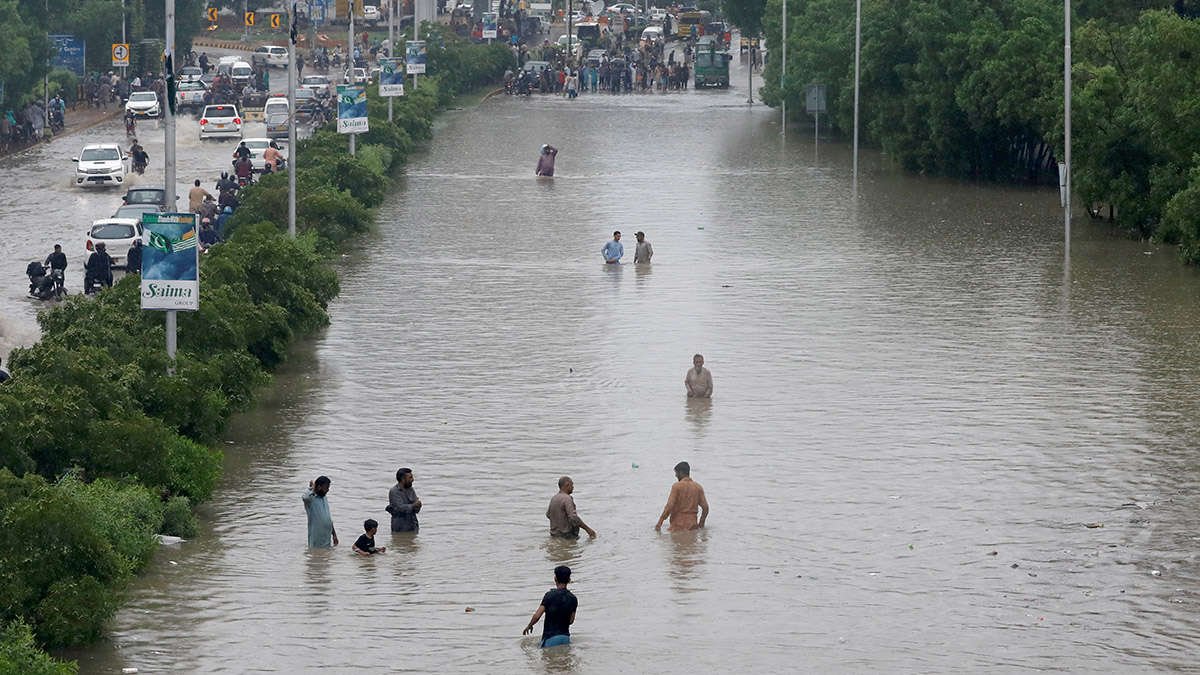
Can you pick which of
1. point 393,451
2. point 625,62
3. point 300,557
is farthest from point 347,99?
point 625,62

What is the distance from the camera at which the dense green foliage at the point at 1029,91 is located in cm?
3731

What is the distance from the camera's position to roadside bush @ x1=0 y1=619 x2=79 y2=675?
539 inches

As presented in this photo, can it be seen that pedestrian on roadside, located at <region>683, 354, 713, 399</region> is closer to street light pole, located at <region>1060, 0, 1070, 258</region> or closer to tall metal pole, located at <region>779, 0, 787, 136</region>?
street light pole, located at <region>1060, 0, 1070, 258</region>

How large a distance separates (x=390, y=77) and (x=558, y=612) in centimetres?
4003

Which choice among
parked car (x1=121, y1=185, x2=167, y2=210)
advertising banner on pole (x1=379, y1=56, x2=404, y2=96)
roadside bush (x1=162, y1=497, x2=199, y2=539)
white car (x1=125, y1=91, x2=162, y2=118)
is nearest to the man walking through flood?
roadside bush (x1=162, y1=497, x2=199, y2=539)

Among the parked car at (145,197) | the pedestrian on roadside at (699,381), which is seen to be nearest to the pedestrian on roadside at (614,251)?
the parked car at (145,197)

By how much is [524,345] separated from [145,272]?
27.4 feet

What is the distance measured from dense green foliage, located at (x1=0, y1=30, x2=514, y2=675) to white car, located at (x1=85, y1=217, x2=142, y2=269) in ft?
20.9

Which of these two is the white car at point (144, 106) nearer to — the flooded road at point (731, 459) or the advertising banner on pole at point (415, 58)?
the advertising banner on pole at point (415, 58)

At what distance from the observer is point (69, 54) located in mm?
72688

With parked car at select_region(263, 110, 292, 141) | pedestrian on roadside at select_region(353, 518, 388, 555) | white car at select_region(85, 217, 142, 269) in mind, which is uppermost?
parked car at select_region(263, 110, 292, 141)

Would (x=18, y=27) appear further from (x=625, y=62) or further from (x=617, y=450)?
(x=617, y=450)

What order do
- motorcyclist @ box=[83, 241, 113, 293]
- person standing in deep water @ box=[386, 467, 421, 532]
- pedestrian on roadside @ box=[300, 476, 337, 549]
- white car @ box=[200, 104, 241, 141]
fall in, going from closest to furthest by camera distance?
pedestrian on roadside @ box=[300, 476, 337, 549] → person standing in deep water @ box=[386, 467, 421, 532] → motorcyclist @ box=[83, 241, 113, 293] → white car @ box=[200, 104, 241, 141]

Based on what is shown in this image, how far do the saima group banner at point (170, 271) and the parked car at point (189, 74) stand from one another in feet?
177
